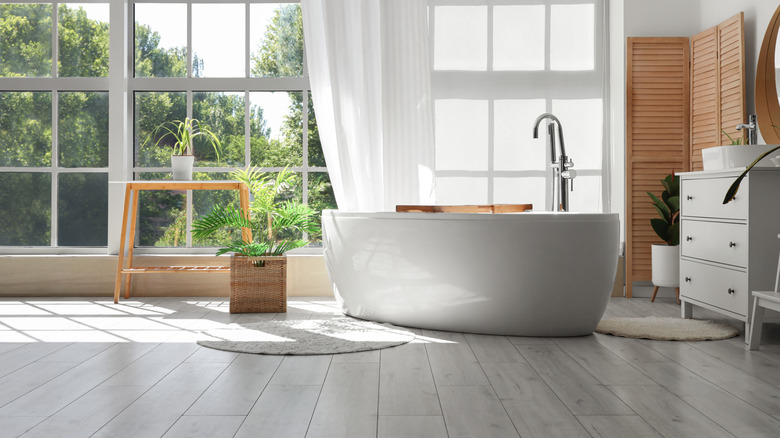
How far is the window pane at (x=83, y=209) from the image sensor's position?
4680 millimetres

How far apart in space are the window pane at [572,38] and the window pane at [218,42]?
2130 millimetres

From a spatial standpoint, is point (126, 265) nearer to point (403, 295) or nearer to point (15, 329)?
point (15, 329)

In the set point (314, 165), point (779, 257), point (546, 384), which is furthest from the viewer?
point (314, 165)

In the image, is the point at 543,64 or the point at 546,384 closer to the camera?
the point at 546,384

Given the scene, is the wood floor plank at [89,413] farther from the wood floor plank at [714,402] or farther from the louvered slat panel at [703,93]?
the louvered slat panel at [703,93]

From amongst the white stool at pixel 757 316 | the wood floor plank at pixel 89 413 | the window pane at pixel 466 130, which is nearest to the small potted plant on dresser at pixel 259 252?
the window pane at pixel 466 130

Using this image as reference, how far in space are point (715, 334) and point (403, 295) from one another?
1428 mm

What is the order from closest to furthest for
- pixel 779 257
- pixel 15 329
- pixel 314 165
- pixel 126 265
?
1. pixel 779 257
2. pixel 15 329
3. pixel 126 265
4. pixel 314 165

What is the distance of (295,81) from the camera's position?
474cm

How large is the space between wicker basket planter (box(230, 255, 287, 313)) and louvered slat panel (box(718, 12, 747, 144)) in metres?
2.68

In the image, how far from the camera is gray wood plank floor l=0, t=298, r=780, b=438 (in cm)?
180

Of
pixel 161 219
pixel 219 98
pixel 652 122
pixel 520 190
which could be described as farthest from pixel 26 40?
pixel 652 122

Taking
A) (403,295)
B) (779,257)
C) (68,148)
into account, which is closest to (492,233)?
(403,295)

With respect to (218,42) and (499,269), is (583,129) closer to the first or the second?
(499,269)
